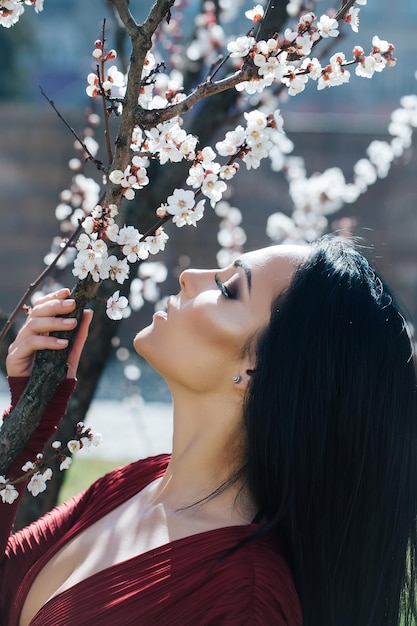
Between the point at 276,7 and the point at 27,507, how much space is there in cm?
138

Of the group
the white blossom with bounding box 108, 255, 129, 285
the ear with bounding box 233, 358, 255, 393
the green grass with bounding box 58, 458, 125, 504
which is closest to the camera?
the white blossom with bounding box 108, 255, 129, 285

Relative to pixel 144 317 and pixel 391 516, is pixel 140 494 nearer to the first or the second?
pixel 391 516

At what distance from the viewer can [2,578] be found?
1.59m

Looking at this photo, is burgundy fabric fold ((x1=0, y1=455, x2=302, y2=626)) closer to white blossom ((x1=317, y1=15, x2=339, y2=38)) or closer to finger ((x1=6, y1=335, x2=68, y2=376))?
finger ((x1=6, y1=335, x2=68, y2=376))

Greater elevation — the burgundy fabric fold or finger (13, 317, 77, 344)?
finger (13, 317, 77, 344)

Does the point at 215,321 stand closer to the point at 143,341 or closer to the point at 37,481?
the point at 143,341

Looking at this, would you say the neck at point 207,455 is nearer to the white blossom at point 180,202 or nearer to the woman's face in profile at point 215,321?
the woman's face in profile at point 215,321

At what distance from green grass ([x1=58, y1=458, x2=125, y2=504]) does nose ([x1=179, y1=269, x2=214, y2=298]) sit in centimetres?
315

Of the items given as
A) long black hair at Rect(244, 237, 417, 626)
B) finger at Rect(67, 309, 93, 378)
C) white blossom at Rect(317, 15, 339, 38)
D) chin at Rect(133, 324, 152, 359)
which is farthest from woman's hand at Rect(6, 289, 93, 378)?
white blossom at Rect(317, 15, 339, 38)

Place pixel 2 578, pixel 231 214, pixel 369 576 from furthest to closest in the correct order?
pixel 231 214, pixel 2 578, pixel 369 576

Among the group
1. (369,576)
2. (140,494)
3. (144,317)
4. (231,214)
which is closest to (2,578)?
(140,494)

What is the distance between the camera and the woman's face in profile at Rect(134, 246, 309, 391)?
1.43m

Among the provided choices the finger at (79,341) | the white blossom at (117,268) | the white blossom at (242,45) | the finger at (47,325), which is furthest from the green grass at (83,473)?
the white blossom at (242,45)

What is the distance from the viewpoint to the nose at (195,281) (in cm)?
150
